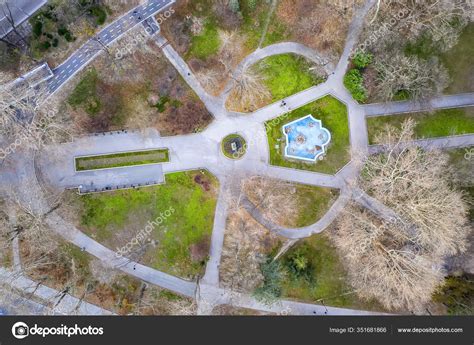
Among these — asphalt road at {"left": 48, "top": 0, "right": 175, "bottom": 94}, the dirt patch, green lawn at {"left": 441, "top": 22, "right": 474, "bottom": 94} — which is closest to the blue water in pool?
the dirt patch

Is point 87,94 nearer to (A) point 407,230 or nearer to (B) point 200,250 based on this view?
(B) point 200,250

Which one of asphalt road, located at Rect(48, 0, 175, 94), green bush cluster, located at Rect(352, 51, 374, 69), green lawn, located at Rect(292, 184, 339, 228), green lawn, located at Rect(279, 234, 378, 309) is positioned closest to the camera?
green bush cluster, located at Rect(352, 51, 374, 69)

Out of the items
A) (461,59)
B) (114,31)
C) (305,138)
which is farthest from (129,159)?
(461,59)

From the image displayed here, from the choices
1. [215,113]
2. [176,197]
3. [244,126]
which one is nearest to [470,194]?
[244,126]

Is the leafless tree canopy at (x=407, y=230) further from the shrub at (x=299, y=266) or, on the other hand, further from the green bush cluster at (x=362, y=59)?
the green bush cluster at (x=362, y=59)

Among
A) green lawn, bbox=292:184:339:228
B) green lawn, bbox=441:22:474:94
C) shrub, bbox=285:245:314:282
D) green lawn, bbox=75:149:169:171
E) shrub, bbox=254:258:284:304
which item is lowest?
shrub, bbox=254:258:284:304

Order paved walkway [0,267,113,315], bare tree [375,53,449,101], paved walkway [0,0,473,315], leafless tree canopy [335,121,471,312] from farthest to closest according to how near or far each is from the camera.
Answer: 1. paved walkway [0,0,473,315]
2. paved walkway [0,267,113,315]
3. bare tree [375,53,449,101]
4. leafless tree canopy [335,121,471,312]

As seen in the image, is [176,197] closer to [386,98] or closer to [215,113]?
[215,113]

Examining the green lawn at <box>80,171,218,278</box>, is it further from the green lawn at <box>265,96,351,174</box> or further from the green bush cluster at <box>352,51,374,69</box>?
the green bush cluster at <box>352,51,374,69</box>
